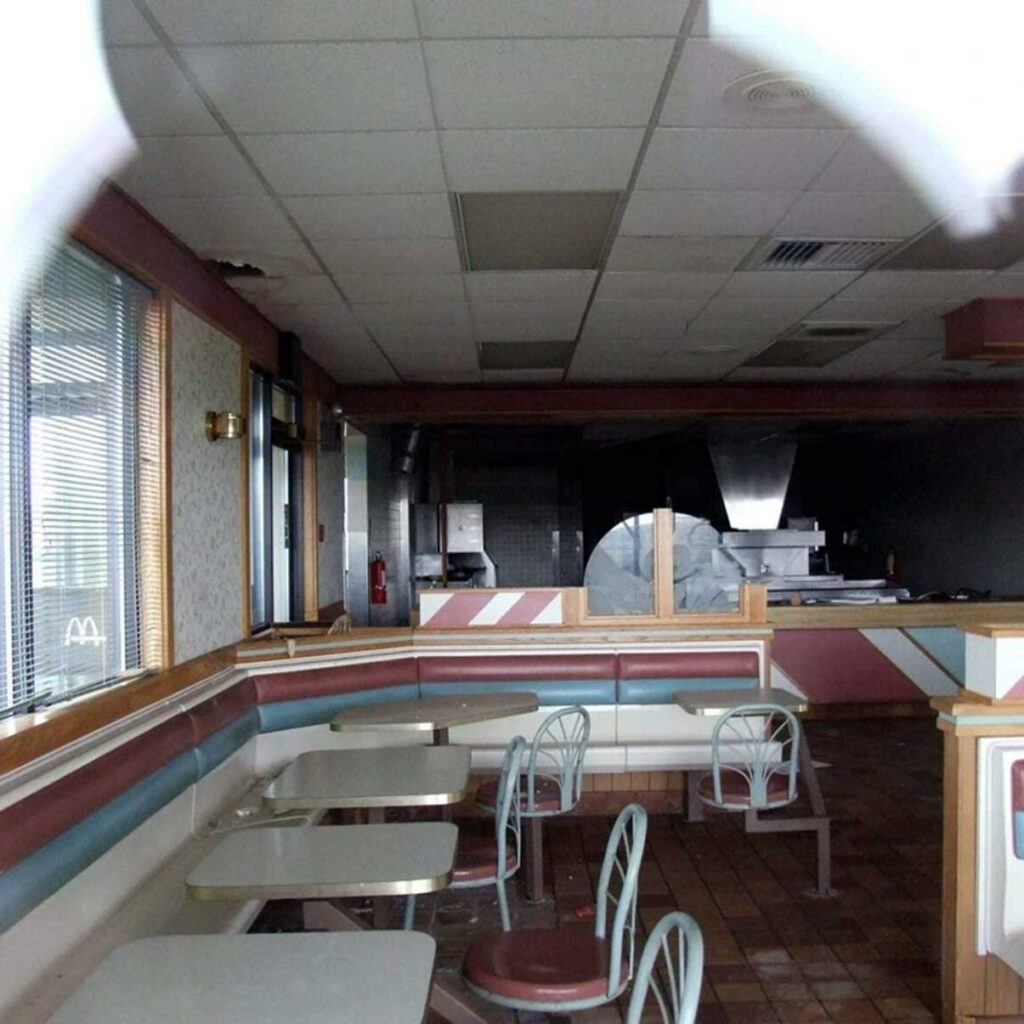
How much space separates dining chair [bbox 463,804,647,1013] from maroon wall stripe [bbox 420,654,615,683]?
2.63 meters

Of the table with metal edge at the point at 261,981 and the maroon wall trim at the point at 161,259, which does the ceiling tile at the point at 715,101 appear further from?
the table with metal edge at the point at 261,981

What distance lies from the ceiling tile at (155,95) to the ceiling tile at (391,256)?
1174mm

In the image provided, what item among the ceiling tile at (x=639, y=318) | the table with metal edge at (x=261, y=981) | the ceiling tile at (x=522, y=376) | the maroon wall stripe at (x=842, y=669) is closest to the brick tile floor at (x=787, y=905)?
the table with metal edge at (x=261, y=981)

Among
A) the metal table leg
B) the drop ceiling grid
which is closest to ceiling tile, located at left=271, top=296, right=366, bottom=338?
the drop ceiling grid

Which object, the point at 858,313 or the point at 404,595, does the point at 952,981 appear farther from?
the point at 404,595

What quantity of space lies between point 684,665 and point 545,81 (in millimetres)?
3364

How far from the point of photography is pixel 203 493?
4359 mm

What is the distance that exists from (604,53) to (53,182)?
66.3 inches

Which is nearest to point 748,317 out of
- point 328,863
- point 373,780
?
point 373,780

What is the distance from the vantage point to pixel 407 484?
1052 centimetres

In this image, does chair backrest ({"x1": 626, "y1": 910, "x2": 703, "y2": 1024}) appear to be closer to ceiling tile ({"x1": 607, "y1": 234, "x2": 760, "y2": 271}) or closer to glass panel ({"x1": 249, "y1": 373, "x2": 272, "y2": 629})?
ceiling tile ({"x1": 607, "y1": 234, "x2": 760, "y2": 271})

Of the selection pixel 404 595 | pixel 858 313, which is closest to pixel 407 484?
pixel 404 595

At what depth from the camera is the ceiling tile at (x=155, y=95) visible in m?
2.58

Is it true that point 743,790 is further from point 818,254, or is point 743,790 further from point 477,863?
point 818,254
